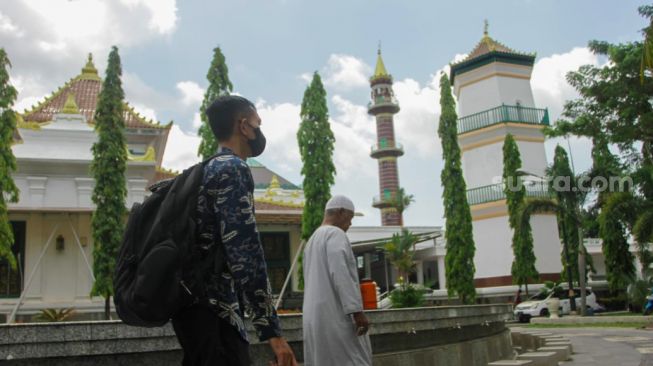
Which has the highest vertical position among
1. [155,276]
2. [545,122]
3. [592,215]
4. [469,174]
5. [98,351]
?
[545,122]

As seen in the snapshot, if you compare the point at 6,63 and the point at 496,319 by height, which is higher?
the point at 6,63

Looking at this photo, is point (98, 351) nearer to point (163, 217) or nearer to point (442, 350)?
point (163, 217)

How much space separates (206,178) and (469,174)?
29.2m

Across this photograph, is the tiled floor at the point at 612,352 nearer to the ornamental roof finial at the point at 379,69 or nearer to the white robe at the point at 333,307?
the white robe at the point at 333,307

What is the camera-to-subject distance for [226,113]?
8.24 ft

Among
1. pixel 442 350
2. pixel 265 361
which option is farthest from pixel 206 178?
pixel 442 350

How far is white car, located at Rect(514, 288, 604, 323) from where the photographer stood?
24.4 meters

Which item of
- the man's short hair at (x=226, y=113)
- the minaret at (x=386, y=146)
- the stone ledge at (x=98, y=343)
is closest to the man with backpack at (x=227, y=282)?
the man's short hair at (x=226, y=113)

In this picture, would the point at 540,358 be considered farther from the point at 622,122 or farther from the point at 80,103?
the point at 80,103

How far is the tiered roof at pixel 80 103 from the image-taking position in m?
19.2

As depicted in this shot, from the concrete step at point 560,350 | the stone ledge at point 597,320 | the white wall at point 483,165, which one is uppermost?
the white wall at point 483,165

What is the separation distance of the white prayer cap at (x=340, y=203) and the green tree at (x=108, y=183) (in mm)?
11235

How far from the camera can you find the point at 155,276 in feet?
6.55

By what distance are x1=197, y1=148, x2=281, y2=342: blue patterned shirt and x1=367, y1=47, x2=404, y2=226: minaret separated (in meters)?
54.9
